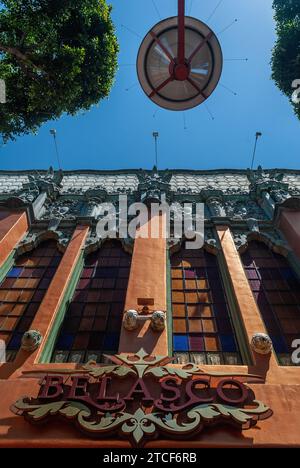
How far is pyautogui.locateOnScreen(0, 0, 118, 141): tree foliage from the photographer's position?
1188 centimetres

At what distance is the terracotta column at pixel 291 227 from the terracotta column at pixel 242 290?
219 cm

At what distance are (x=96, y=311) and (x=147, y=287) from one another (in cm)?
181

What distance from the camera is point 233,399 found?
21.2 ft

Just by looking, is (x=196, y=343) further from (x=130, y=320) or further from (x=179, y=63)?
(x=179, y=63)

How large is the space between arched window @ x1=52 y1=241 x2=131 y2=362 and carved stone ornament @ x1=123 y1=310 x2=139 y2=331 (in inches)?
36.8

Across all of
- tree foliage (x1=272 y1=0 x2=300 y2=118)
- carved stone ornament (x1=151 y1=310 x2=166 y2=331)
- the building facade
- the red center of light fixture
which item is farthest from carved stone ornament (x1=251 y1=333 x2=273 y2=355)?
tree foliage (x1=272 y1=0 x2=300 y2=118)

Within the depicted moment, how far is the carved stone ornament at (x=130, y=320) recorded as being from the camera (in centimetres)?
873

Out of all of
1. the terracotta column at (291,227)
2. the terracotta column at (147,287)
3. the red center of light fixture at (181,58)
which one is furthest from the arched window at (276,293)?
the red center of light fixture at (181,58)

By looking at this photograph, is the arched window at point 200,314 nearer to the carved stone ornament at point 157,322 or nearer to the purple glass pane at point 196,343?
the purple glass pane at point 196,343

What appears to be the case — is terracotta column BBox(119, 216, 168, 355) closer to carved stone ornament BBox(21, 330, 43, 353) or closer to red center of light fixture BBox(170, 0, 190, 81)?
carved stone ornament BBox(21, 330, 43, 353)

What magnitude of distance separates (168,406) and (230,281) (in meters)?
5.54

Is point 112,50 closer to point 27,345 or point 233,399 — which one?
point 27,345

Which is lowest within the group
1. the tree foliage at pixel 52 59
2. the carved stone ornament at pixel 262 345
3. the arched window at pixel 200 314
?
the carved stone ornament at pixel 262 345

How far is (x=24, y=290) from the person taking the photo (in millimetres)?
11750
